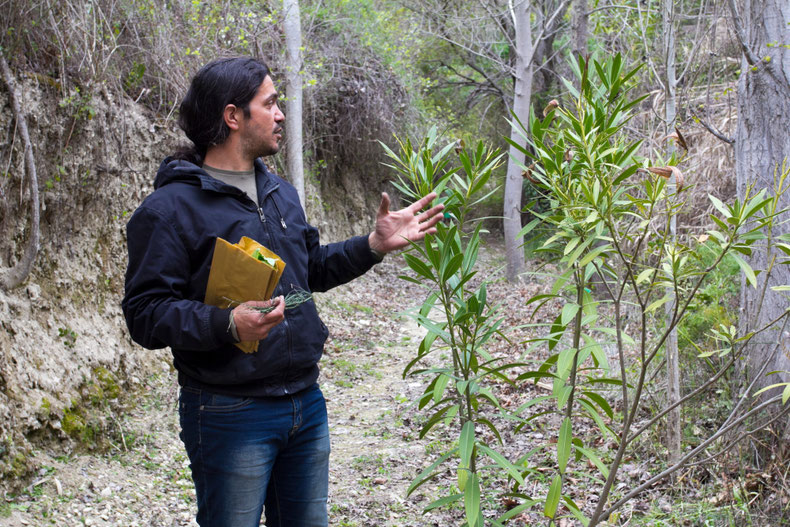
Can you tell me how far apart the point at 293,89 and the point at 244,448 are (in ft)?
23.3

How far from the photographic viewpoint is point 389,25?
523 inches

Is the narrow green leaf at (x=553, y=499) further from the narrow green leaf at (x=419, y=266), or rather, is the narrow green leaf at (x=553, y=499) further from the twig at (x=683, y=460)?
the narrow green leaf at (x=419, y=266)

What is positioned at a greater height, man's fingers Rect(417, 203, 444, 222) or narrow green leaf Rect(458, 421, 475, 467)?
man's fingers Rect(417, 203, 444, 222)

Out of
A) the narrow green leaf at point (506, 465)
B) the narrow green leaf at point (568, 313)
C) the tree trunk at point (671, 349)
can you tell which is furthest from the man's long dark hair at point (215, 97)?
the tree trunk at point (671, 349)

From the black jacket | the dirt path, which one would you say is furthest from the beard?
the dirt path

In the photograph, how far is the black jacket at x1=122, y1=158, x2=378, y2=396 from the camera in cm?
196

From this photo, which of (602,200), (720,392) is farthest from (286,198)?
(720,392)

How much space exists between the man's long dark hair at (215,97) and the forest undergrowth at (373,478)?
3.12 feet

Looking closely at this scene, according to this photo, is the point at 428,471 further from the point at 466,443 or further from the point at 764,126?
the point at 764,126

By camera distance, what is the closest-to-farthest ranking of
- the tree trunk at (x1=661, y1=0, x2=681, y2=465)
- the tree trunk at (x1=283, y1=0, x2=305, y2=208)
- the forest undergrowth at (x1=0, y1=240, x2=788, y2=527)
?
the forest undergrowth at (x1=0, y1=240, x2=788, y2=527) → the tree trunk at (x1=661, y1=0, x2=681, y2=465) → the tree trunk at (x1=283, y1=0, x2=305, y2=208)

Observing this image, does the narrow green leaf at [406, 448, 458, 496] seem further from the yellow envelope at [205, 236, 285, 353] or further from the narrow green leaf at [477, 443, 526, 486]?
the yellow envelope at [205, 236, 285, 353]

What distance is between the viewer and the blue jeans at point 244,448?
81.4 inches

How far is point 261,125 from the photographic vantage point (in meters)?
2.26

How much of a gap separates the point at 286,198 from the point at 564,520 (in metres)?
2.57
